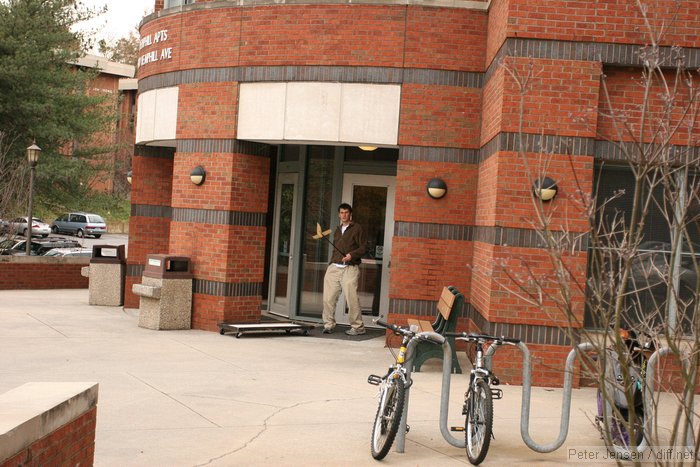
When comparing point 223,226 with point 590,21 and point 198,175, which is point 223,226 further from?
point 590,21

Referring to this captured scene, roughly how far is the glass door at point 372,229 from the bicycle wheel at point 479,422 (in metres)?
8.16

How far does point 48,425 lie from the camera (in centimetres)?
496

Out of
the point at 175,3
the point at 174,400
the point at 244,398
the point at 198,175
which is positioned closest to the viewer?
the point at 174,400

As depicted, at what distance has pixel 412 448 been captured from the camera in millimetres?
7375

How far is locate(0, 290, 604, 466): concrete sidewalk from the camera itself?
7.12 m

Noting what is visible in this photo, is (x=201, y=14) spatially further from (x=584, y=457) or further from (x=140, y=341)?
(x=584, y=457)

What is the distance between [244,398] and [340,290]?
17.8ft

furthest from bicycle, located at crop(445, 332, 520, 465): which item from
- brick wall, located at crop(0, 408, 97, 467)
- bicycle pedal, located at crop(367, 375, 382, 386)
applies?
brick wall, located at crop(0, 408, 97, 467)

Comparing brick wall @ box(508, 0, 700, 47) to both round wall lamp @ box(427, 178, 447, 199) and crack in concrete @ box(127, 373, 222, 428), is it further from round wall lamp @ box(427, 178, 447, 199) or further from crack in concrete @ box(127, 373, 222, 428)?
crack in concrete @ box(127, 373, 222, 428)

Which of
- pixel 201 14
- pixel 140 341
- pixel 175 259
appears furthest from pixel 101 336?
pixel 201 14

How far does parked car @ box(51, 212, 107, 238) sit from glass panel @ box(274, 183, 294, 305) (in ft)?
136

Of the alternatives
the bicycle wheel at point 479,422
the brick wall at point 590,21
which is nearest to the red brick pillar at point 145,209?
the brick wall at point 590,21

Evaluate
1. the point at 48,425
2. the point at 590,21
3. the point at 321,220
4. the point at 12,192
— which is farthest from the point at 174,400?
the point at 12,192

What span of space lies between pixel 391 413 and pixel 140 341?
670cm
